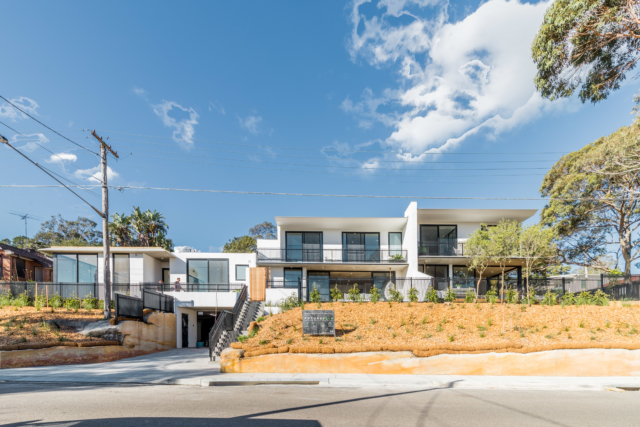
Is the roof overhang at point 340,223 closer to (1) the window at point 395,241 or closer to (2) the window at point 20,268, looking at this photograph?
(1) the window at point 395,241

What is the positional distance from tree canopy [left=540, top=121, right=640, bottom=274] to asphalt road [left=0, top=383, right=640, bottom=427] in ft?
57.1

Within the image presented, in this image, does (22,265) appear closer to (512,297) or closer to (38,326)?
(38,326)

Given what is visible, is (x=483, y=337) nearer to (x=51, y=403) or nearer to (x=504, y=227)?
(x=504, y=227)

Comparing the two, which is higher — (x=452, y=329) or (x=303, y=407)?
(x=303, y=407)

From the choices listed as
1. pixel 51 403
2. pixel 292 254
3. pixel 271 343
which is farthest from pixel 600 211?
pixel 51 403

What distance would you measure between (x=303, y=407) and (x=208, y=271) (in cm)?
2096

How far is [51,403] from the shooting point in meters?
7.08

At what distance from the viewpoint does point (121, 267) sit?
2455 cm

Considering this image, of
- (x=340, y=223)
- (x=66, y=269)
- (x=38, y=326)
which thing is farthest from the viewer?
(x=340, y=223)

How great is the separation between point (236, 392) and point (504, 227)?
16.9 metres

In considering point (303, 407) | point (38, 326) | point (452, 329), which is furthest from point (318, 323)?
point (38, 326)

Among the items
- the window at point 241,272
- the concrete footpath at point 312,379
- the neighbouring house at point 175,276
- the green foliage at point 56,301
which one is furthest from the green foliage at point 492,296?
the green foliage at point 56,301

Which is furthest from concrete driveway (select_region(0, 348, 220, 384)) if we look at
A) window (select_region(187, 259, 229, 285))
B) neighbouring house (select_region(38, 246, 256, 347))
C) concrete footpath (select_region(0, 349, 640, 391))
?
window (select_region(187, 259, 229, 285))

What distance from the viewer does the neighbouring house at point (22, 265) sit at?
27938mm
